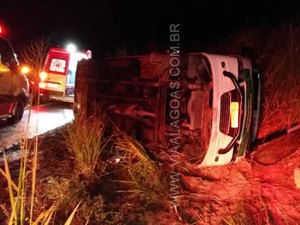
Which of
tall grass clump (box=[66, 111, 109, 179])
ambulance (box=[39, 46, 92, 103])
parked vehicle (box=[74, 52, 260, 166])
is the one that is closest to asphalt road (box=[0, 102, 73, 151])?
ambulance (box=[39, 46, 92, 103])

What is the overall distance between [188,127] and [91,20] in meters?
22.9

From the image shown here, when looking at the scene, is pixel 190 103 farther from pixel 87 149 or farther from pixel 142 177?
pixel 87 149

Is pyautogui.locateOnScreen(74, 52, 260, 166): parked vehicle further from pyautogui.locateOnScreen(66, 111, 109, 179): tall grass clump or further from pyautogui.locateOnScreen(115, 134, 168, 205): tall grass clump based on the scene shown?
pyautogui.locateOnScreen(66, 111, 109, 179): tall grass clump

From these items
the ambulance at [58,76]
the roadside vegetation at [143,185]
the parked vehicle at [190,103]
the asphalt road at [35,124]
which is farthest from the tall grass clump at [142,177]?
the ambulance at [58,76]

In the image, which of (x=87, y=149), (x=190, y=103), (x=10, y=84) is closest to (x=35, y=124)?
(x=10, y=84)

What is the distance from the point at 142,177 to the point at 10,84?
4542 millimetres

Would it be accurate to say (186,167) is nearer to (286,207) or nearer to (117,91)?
(286,207)

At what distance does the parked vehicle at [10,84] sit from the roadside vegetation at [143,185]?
2.29m

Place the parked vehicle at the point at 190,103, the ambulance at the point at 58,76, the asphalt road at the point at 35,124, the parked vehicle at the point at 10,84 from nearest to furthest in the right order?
the parked vehicle at the point at 190,103, the asphalt road at the point at 35,124, the parked vehicle at the point at 10,84, the ambulance at the point at 58,76

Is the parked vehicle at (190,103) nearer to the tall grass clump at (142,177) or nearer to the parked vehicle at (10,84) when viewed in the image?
the tall grass clump at (142,177)

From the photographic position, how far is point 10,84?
8.22 m

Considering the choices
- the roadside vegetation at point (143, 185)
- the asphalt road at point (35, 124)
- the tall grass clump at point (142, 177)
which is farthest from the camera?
the asphalt road at point (35, 124)

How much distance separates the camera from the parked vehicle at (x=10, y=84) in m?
8.05

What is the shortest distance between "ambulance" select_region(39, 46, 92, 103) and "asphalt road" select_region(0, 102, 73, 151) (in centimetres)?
42
